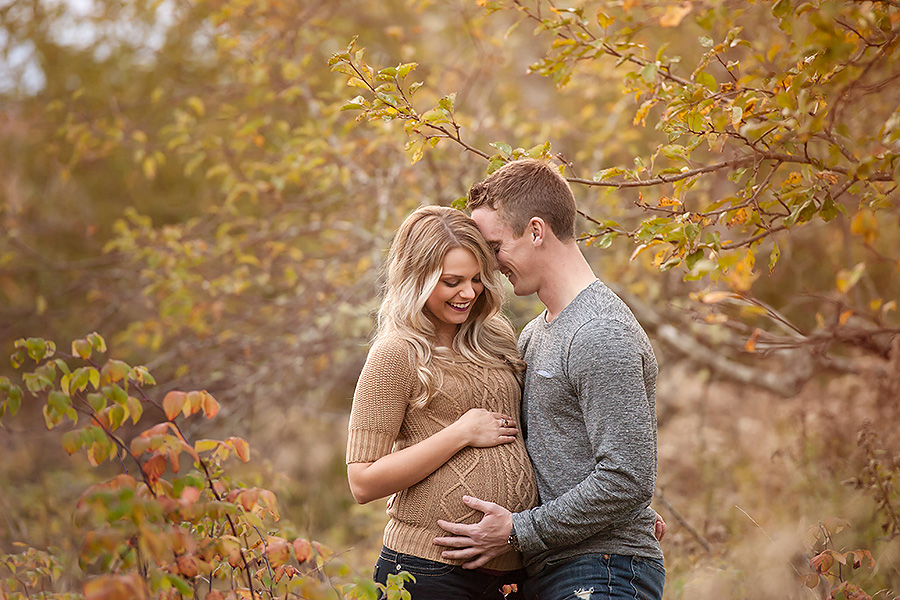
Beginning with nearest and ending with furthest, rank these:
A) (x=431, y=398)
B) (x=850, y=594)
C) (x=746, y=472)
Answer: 1. (x=431, y=398)
2. (x=850, y=594)
3. (x=746, y=472)

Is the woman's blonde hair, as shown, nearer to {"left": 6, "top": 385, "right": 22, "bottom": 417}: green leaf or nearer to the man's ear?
the man's ear

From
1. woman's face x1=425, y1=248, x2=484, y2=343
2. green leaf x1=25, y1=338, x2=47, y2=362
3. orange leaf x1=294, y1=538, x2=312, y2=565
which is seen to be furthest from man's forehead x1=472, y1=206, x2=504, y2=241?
green leaf x1=25, y1=338, x2=47, y2=362

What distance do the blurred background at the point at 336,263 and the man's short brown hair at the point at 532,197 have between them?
0.76m

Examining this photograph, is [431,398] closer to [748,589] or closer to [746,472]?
[748,589]

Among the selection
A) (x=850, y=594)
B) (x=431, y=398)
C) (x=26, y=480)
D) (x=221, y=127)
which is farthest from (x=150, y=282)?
(x=850, y=594)

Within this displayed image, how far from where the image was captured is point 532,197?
2.55 meters

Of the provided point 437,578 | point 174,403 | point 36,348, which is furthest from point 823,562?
point 36,348

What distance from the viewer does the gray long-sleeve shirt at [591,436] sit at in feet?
7.24

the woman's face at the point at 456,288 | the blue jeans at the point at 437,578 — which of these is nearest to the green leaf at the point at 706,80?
the woman's face at the point at 456,288

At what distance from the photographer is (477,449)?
247 centimetres

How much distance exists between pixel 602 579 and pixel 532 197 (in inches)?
48.7

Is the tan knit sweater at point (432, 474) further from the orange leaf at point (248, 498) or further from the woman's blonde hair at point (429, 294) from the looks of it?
the orange leaf at point (248, 498)

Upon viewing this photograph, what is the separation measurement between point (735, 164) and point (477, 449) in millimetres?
1227

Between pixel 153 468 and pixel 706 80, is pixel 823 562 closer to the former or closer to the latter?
pixel 706 80
